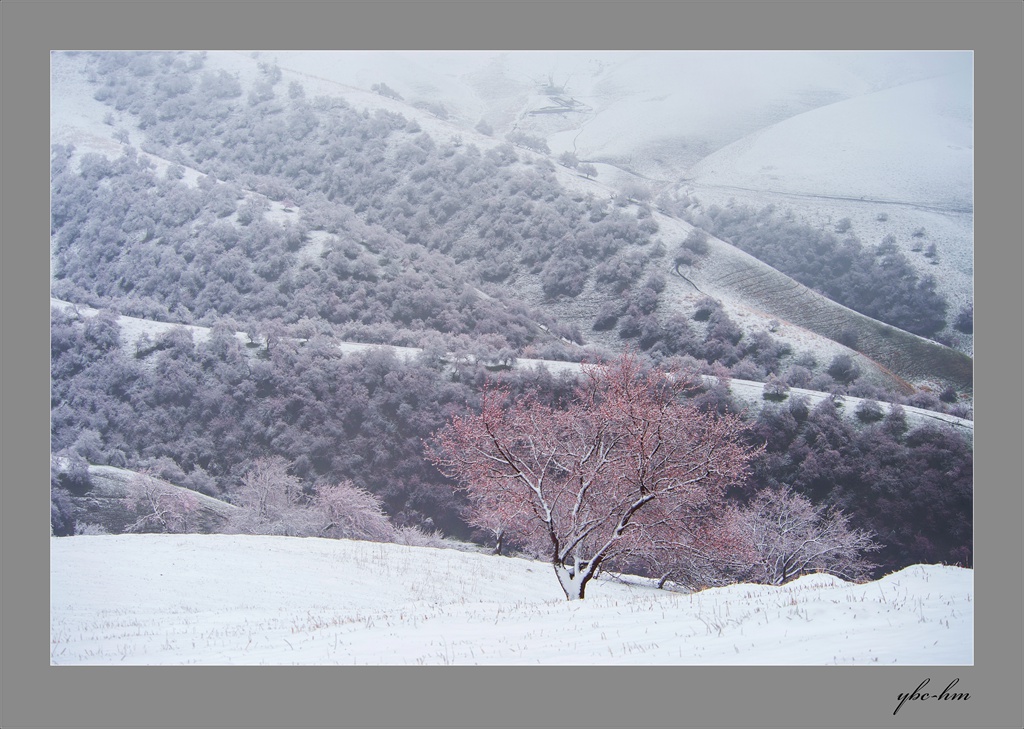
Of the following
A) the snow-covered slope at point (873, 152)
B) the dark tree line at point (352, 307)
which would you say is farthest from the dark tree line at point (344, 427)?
the snow-covered slope at point (873, 152)

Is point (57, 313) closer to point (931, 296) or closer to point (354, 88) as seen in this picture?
point (354, 88)

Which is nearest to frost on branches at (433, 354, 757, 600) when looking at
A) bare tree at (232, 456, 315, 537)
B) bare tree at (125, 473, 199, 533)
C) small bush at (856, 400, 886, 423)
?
small bush at (856, 400, 886, 423)

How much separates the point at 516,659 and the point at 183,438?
7836 mm

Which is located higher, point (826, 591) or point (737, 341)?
point (737, 341)

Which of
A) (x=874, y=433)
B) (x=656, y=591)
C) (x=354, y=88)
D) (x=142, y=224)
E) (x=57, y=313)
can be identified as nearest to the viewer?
(x=656, y=591)

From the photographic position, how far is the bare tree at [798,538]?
36.5ft

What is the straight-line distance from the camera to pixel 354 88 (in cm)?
1582

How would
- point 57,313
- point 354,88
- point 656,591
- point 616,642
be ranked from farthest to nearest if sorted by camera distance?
point 354,88 < point 57,313 < point 656,591 < point 616,642

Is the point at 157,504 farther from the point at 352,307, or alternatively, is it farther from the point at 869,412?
the point at 869,412

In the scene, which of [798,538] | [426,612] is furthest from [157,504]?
[798,538]

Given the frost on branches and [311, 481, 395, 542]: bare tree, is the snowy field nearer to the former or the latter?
the frost on branches

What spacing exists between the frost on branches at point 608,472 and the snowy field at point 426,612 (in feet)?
2.41

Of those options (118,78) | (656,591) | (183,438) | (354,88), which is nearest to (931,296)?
(656,591)

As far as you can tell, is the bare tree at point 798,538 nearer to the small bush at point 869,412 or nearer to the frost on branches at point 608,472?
the frost on branches at point 608,472
